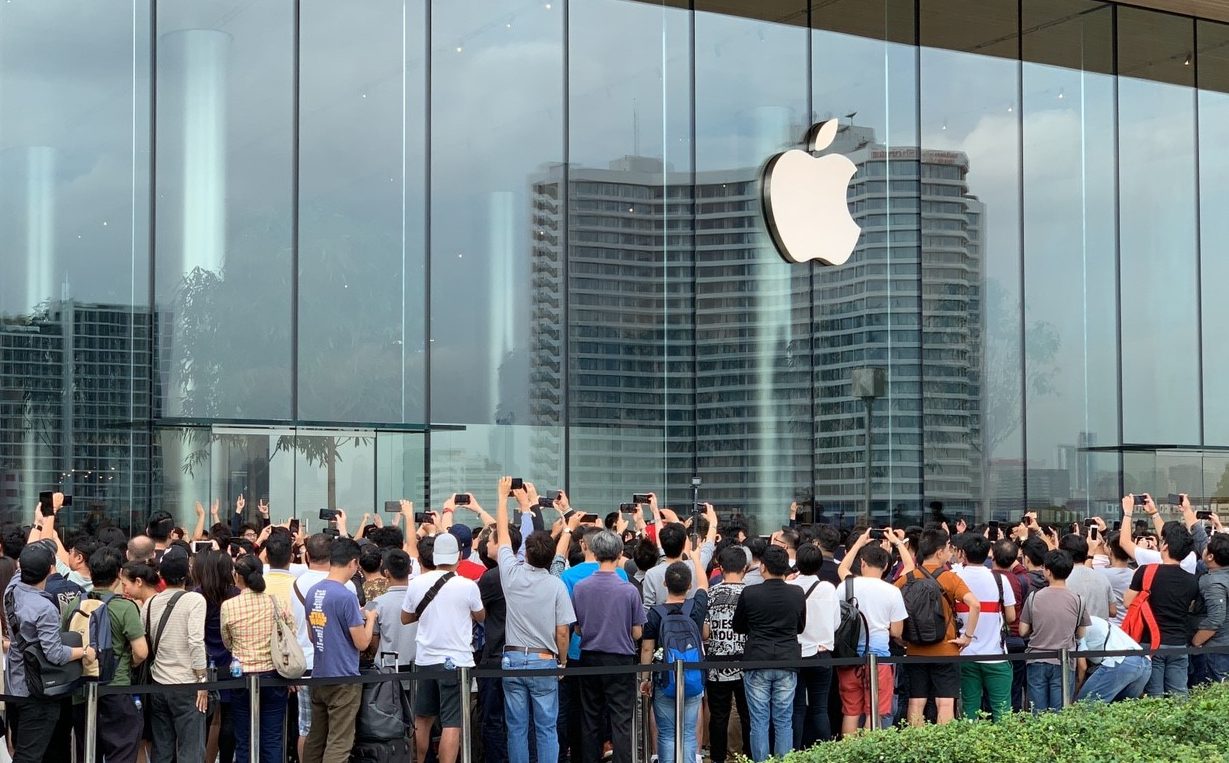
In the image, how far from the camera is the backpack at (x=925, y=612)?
966cm

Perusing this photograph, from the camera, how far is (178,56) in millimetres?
15695

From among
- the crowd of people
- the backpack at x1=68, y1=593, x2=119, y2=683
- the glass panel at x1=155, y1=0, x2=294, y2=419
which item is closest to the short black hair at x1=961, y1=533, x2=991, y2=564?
the crowd of people

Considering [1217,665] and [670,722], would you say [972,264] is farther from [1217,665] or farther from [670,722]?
[670,722]

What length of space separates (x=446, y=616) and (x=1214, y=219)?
17.9m

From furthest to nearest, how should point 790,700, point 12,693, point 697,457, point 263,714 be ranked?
point 697,457 → point 790,700 → point 263,714 → point 12,693

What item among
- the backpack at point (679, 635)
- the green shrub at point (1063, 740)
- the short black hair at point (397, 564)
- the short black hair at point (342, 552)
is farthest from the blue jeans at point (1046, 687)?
the short black hair at point (342, 552)

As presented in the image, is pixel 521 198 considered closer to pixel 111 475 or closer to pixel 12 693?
pixel 111 475

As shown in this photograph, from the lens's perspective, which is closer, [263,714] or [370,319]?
[263,714]

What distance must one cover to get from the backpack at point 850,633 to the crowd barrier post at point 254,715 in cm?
366

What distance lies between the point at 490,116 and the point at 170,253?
14.0 ft

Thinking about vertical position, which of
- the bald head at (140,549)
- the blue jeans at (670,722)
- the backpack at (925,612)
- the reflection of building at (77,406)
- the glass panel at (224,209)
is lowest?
the blue jeans at (670,722)

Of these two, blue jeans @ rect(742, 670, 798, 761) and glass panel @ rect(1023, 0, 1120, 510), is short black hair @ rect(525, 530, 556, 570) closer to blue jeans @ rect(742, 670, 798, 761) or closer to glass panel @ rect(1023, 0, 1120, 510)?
blue jeans @ rect(742, 670, 798, 761)

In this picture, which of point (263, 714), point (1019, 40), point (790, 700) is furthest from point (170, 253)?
point (1019, 40)

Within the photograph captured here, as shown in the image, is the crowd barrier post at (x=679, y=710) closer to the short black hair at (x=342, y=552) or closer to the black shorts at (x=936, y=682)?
the black shorts at (x=936, y=682)
